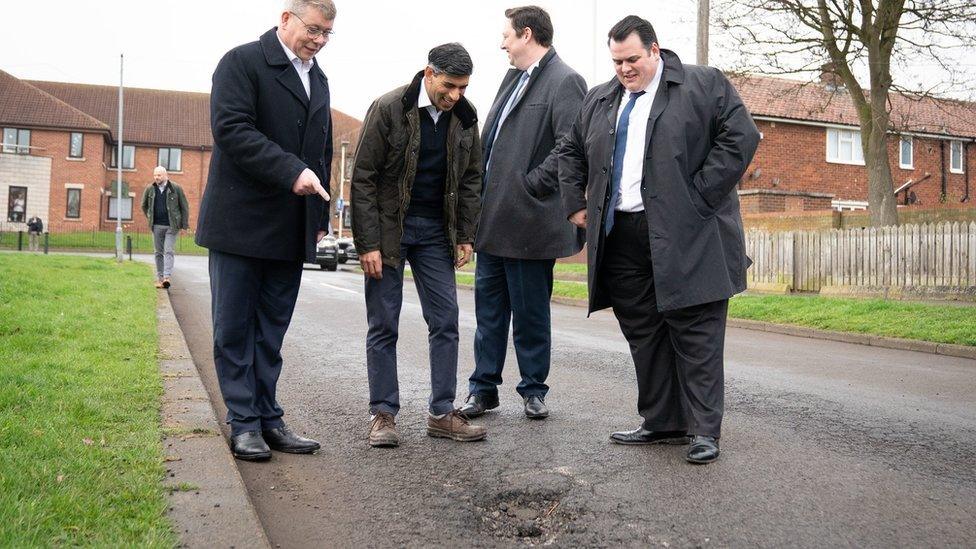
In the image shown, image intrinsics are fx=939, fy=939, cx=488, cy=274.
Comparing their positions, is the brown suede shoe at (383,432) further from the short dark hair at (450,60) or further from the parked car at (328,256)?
the parked car at (328,256)

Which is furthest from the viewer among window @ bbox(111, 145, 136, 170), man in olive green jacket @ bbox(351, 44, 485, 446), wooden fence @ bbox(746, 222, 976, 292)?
window @ bbox(111, 145, 136, 170)

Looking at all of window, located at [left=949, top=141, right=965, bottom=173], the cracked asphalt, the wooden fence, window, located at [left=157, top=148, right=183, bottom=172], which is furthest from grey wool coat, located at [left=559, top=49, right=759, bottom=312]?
window, located at [left=157, top=148, right=183, bottom=172]

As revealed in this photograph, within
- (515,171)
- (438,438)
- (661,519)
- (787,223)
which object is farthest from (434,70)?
(787,223)

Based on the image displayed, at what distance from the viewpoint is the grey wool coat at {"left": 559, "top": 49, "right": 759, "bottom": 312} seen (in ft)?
14.8

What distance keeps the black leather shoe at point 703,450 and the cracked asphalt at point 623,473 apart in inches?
2.5

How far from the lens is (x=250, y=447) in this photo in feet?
14.3

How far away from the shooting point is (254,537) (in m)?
Result: 3.01

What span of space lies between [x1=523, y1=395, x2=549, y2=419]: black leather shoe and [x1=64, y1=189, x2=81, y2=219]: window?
56.3 metres

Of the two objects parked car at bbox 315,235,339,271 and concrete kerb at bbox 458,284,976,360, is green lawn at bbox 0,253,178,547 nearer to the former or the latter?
concrete kerb at bbox 458,284,976,360

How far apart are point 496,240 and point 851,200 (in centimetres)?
3197

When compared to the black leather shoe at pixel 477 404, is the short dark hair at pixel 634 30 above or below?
above

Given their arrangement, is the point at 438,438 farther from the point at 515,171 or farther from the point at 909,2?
the point at 909,2

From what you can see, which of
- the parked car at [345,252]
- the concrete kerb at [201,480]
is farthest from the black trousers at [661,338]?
the parked car at [345,252]

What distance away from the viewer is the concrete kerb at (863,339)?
10021 millimetres
